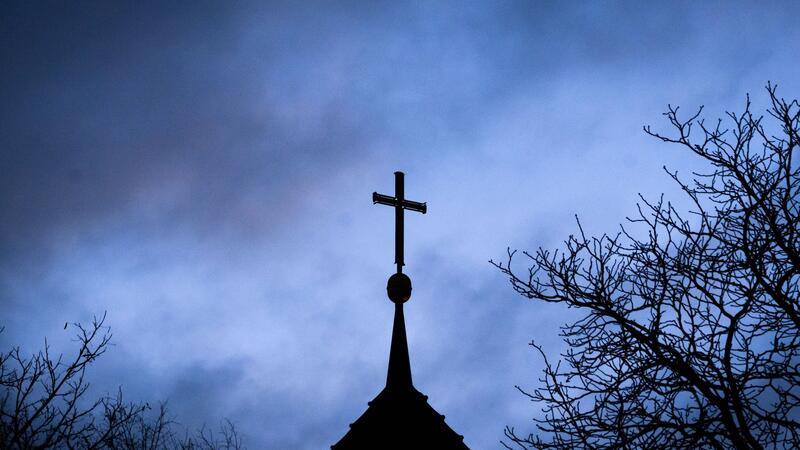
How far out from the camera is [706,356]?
640 cm

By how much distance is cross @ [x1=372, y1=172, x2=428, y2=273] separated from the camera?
44.3 ft

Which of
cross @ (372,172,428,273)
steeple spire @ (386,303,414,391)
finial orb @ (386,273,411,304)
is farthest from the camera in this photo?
cross @ (372,172,428,273)

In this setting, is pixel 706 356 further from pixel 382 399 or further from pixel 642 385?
pixel 382 399

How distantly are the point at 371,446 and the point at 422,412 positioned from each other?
1072mm

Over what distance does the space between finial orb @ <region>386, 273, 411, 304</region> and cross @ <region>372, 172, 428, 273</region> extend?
29 centimetres

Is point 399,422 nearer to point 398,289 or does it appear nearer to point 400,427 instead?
point 400,427

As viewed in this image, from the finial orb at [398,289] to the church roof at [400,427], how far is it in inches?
75.7

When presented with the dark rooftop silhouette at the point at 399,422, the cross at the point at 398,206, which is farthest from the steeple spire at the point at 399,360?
the cross at the point at 398,206

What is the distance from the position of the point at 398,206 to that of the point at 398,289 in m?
1.90

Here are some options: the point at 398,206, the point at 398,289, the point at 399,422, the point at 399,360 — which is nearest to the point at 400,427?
the point at 399,422

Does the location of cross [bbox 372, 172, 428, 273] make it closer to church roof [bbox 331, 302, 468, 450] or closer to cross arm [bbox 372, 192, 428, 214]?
cross arm [bbox 372, 192, 428, 214]

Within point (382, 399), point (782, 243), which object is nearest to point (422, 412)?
point (382, 399)

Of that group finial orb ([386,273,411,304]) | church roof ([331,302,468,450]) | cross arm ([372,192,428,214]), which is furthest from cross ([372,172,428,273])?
church roof ([331,302,468,450])

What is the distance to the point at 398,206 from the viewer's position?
13883 mm
